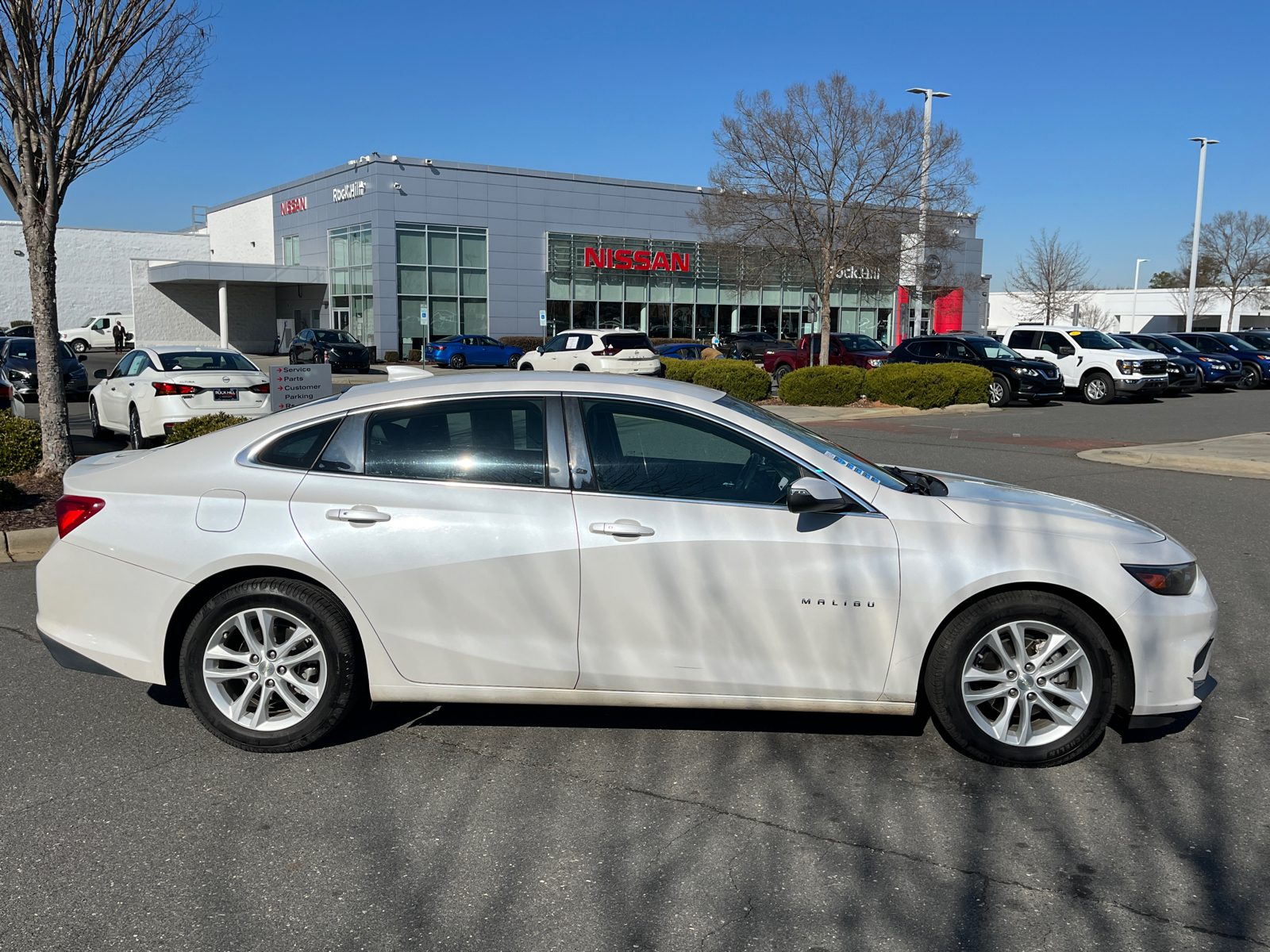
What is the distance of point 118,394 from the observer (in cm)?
1388

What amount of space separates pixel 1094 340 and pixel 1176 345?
6.94 meters

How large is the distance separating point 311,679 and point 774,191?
1071 inches

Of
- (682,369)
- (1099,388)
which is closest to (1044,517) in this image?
A: (682,369)

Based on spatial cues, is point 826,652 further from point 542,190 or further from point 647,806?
point 542,190

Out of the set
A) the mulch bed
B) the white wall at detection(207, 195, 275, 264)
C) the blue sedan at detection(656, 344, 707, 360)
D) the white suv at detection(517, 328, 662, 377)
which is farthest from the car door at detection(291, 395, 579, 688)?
the white wall at detection(207, 195, 275, 264)

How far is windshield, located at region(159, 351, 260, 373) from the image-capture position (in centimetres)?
1339

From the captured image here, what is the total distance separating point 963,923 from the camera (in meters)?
3.14

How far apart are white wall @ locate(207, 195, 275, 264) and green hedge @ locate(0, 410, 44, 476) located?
49.0m

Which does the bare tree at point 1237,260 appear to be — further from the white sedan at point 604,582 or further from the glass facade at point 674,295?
the white sedan at point 604,582

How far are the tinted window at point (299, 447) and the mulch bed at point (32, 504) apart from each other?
197 inches

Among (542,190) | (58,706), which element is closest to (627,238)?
(542,190)

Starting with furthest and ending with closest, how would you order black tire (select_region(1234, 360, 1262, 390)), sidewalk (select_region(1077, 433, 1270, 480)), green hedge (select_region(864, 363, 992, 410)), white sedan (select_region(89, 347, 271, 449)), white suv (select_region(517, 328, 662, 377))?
1. black tire (select_region(1234, 360, 1262, 390))
2. white suv (select_region(517, 328, 662, 377))
3. green hedge (select_region(864, 363, 992, 410))
4. sidewalk (select_region(1077, 433, 1270, 480))
5. white sedan (select_region(89, 347, 271, 449))

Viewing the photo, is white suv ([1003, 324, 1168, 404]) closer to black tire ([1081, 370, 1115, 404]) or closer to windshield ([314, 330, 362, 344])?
black tire ([1081, 370, 1115, 404])

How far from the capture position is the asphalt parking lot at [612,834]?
10.3 ft
